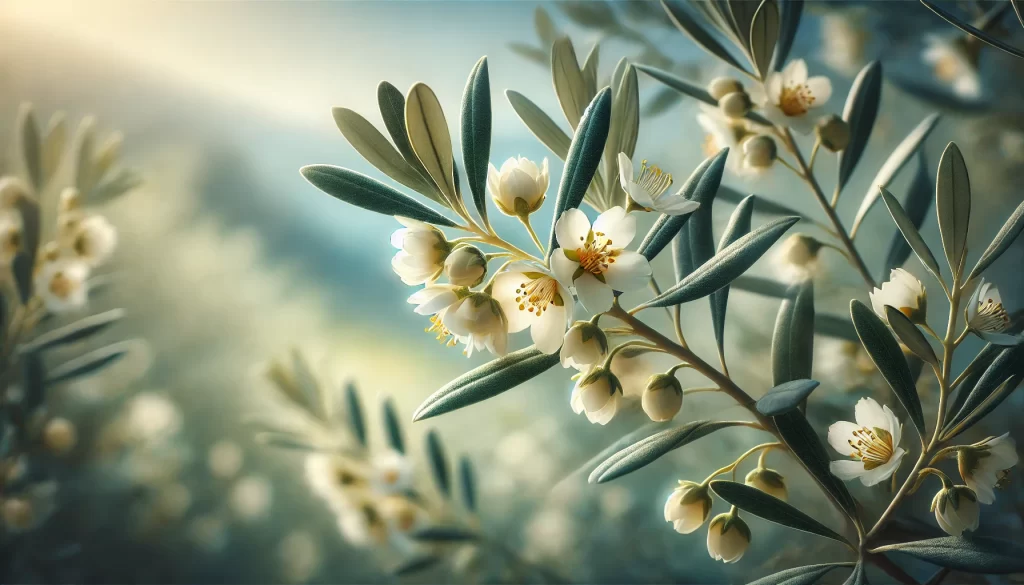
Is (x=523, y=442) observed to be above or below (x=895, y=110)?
below

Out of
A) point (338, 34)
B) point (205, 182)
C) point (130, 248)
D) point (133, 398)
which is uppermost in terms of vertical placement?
point (338, 34)

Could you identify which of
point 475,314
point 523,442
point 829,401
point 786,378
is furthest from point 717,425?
point 523,442

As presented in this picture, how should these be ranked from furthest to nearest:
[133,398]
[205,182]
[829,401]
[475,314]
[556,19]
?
[205,182], [133,398], [556,19], [829,401], [475,314]

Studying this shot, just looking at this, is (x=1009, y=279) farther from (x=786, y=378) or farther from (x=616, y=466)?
(x=616, y=466)

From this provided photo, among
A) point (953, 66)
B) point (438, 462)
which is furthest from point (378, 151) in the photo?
point (953, 66)

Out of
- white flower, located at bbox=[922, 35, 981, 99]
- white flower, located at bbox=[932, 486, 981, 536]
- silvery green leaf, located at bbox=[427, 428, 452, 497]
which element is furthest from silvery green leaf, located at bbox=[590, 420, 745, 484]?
white flower, located at bbox=[922, 35, 981, 99]

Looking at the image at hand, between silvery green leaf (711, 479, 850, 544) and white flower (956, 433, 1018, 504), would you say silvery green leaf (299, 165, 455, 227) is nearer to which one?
silvery green leaf (711, 479, 850, 544)

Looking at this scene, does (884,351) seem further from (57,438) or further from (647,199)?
(57,438)
